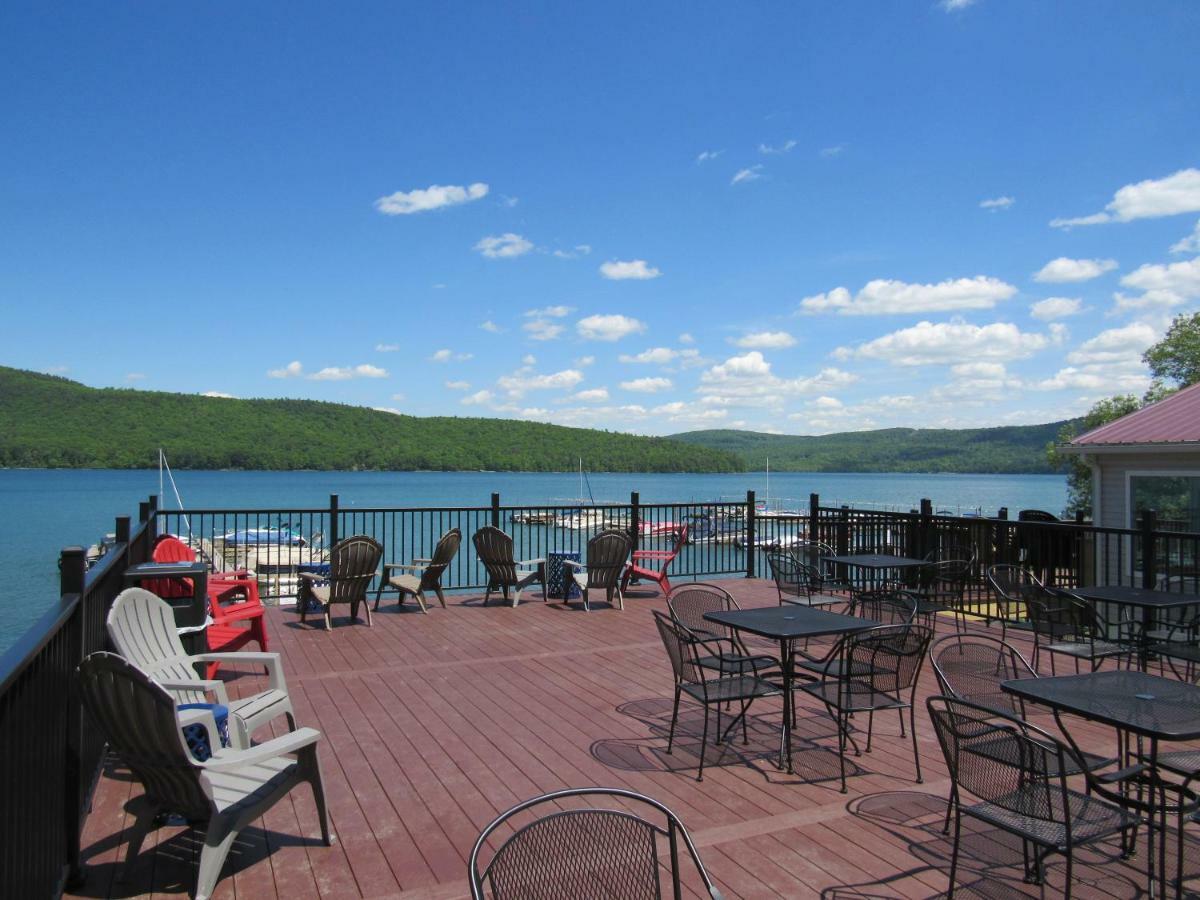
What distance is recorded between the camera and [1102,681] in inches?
121

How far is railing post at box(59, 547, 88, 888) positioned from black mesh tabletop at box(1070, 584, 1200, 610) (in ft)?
19.0

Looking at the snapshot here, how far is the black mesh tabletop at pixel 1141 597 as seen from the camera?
5.07 m

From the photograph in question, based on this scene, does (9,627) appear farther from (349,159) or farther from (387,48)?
(387,48)

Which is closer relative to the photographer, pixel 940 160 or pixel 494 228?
pixel 940 160

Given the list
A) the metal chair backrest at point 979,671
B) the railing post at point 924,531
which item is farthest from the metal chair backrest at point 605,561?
the metal chair backrest at point 979,671

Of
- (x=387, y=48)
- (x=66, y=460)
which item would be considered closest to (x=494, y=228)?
(x=387, y=48)

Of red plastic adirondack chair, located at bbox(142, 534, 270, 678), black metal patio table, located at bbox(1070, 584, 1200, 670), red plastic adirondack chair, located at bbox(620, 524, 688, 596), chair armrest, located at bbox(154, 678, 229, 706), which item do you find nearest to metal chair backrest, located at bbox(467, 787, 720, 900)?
chair armrest, located at bbox(154, 678, 229, 706)

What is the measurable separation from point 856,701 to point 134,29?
45.2 feet

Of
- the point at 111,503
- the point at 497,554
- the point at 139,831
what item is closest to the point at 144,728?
the point at 139,831

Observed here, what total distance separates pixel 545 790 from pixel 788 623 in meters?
1.60

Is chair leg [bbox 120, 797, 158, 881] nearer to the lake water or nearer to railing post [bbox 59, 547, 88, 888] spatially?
railing post [bbox 59, 547, 88, 888]

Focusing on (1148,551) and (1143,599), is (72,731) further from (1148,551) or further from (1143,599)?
(1148,551)

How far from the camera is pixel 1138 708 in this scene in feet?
8.94

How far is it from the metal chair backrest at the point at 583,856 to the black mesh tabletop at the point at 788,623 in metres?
2.19
